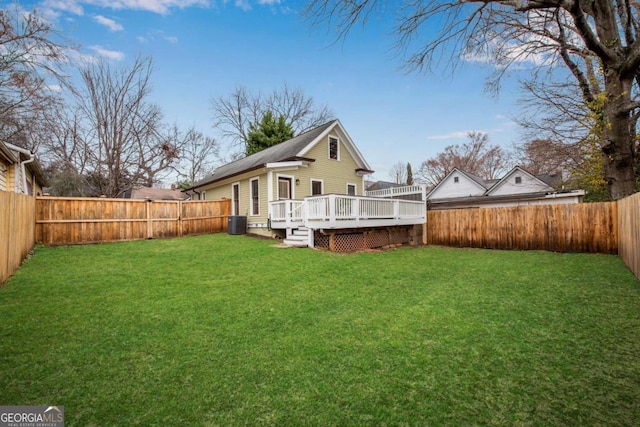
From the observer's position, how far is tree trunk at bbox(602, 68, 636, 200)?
860 cm

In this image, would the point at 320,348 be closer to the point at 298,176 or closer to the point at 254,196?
the point at 298,176

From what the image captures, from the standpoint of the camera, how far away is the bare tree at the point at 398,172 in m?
47.3

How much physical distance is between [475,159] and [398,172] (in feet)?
44.2

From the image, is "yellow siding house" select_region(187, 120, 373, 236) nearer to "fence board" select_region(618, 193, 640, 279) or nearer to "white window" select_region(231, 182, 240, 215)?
"white window" select_region(231, 182, 240, 215)

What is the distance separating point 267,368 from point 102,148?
2183cm

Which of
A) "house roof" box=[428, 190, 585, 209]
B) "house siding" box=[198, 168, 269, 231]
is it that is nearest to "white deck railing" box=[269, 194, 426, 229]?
"house siding" box=[198, 168, 269, 231]

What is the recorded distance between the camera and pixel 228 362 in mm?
2791

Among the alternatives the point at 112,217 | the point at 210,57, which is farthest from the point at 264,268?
the point at 210,57

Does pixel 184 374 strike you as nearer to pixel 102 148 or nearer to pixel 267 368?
pixel 267 368

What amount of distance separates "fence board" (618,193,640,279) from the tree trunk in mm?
2545

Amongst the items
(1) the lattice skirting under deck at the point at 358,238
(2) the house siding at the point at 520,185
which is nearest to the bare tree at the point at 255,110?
(2) the house siding at the point at 520,185

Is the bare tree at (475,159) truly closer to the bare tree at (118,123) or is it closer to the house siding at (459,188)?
the house siding at (459,188)

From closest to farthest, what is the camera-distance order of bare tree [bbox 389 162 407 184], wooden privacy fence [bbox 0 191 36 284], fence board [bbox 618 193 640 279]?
wooden privacy fence [bbox 0 191 36 284] < fence board [bbox 618 193 640 279] < bare tree [bbox 389 162 407 184]

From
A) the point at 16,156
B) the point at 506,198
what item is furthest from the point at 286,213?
the point at 506,198
